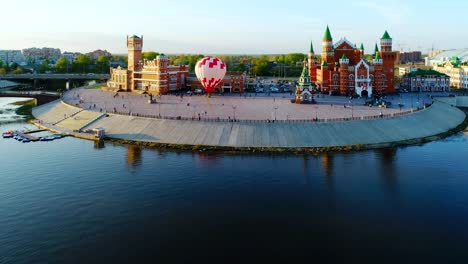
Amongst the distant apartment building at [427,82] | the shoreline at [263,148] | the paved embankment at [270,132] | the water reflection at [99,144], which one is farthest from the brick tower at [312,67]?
the water reflection at [99,144]

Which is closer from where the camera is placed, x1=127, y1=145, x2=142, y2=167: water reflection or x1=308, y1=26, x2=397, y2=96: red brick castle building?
x1=127, y1=145, x2=142, y2=167: water reflection

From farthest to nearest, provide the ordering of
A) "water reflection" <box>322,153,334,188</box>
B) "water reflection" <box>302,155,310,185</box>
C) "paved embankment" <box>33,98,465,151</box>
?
"paved embankment" <box>33,98,465,151</box>, "water reflection" <box>302,155,310,185</box>, "water reflection" <box>322,153,334,188</box>

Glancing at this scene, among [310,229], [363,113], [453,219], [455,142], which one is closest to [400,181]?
[453,219]

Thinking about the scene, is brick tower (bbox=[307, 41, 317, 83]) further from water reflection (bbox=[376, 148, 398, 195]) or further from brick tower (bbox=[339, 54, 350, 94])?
water reflection (bbox=[376, 148, 398, 195])

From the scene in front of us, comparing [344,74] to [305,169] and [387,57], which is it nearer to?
[387,57]

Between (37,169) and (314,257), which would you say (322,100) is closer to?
(37,169)

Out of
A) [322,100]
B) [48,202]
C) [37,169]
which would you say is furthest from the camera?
[322,100]

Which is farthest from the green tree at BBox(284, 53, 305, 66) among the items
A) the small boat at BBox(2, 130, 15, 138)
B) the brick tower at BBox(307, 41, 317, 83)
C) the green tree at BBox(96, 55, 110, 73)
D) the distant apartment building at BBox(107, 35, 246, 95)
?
the small boat at BBox(2, 130, 15, 138)
